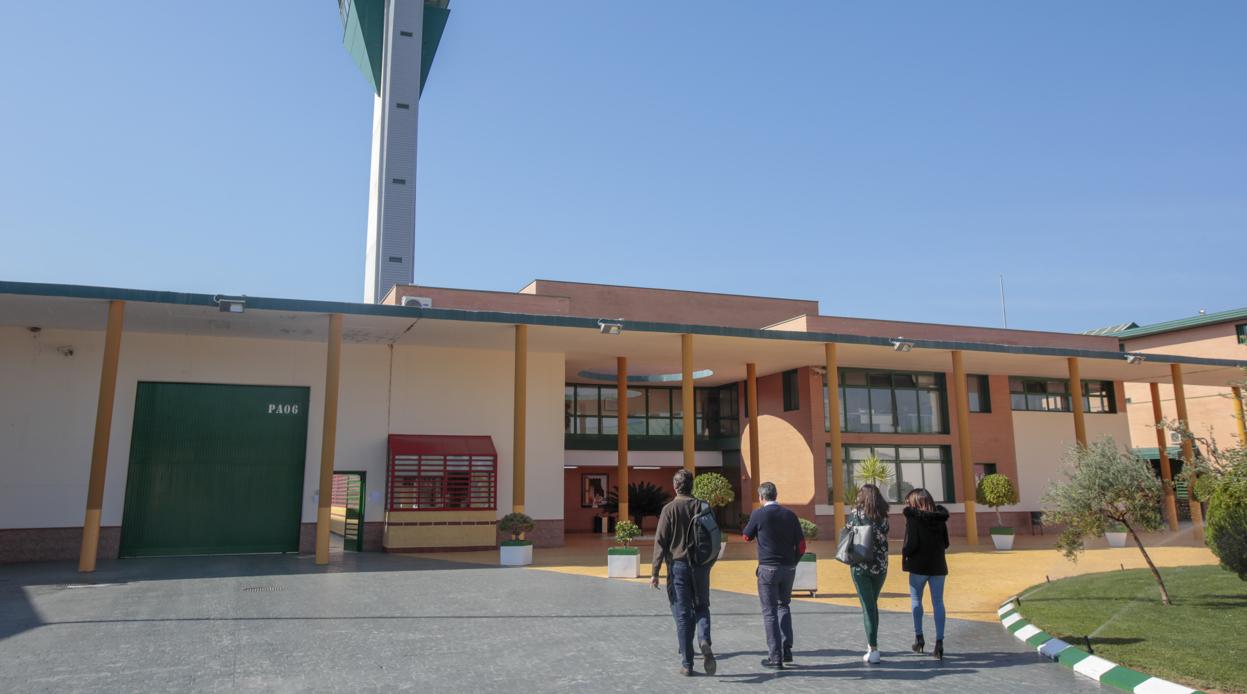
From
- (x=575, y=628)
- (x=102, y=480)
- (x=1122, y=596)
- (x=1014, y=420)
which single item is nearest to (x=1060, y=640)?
(x=1122, y=596)

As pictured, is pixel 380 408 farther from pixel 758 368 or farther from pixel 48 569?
pixel 758 368

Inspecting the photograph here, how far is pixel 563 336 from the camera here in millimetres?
18750

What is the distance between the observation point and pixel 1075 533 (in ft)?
32.0

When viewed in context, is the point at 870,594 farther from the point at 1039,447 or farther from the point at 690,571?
the point at 1039,447

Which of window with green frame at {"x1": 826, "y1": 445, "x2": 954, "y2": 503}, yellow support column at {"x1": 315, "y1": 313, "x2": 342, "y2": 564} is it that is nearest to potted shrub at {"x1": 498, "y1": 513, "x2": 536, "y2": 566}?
yellow support column at {"x1": 315, "y1": 313, "x2": 342, "y2": 564}

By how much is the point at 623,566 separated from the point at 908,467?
13530mm

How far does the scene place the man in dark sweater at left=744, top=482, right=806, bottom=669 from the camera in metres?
6.73

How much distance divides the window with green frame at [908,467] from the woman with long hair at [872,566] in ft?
54.7

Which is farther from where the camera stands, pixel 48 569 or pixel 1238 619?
pixel 48 569

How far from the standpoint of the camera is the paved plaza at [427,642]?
248 inches

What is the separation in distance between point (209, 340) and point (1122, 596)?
58.5 ft

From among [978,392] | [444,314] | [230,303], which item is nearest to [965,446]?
[978,392]

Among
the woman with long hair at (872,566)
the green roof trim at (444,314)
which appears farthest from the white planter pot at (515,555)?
the woman with long hair at (872,566)

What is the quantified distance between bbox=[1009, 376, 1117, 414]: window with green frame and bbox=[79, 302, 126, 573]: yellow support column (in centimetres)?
2459
